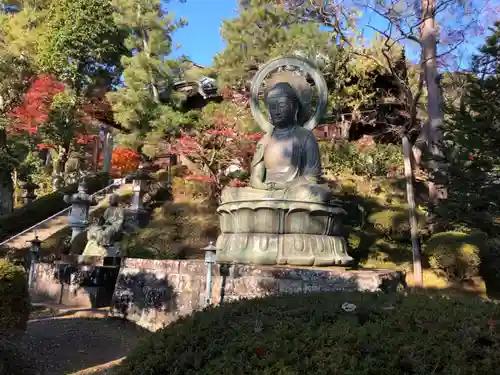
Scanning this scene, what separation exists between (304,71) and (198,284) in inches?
190

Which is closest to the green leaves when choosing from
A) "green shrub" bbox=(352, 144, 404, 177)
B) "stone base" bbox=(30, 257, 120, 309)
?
"green shrub" bbox=(352, 144, 404, 177)

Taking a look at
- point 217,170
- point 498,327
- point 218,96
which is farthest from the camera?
point 218,96

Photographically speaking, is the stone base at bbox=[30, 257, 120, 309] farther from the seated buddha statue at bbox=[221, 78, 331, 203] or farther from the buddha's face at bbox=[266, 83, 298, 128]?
the buddha's face at bbox=[266, 83, 298, 128]

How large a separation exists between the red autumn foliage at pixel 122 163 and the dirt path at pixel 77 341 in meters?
22.3

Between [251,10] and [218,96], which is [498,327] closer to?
[251,10]

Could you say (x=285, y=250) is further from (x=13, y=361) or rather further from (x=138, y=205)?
(x=138, y=205)

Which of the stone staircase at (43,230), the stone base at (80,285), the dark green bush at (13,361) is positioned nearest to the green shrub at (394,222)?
the stone base at (80,285)

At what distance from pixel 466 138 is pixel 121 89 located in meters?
16.6

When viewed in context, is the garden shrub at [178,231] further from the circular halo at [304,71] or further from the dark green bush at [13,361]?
the dark green bush at [13,361]

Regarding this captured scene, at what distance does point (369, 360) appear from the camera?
7.34 feet

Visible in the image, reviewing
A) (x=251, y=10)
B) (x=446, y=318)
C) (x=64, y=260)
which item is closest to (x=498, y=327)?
(x=446, y=318)

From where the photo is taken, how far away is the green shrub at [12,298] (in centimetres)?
462

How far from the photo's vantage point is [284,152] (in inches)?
335

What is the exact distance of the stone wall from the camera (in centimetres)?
587
